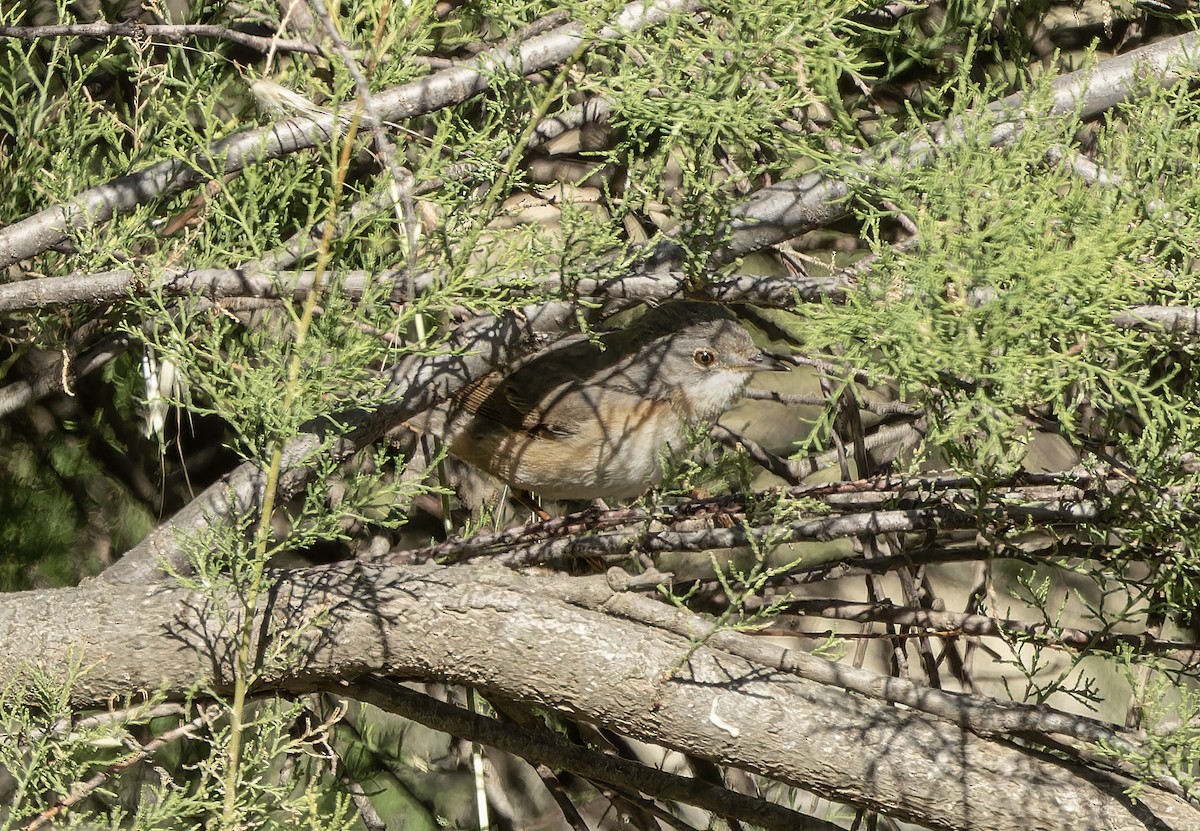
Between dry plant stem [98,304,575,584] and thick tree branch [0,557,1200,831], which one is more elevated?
dry plant stem [98,304,575,584]

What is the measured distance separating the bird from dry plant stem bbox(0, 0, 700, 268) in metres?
1.57

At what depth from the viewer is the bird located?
4.26 m

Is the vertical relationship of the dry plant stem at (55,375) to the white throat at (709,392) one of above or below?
above

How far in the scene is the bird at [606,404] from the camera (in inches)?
168

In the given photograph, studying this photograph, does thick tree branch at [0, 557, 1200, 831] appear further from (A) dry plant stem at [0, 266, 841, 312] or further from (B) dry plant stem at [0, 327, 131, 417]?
(B) dry plant stem at [0, 327, 131, 417]

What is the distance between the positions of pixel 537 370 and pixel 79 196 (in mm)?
2061

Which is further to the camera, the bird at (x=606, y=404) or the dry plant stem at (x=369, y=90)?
the bird at (x=606, y=404)

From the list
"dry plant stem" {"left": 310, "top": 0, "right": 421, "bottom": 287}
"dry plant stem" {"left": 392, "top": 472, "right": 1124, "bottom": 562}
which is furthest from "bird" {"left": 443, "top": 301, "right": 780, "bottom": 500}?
"dry plant stem" {"left": 310, "top": 0, "right": 421, "bottom": 287}

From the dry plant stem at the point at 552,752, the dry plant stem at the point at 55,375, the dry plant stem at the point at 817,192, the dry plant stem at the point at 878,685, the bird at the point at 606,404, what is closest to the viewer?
the dry plant stem at the point at 878,685

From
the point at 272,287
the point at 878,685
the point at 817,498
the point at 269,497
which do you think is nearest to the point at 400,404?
Answer: the point at 272,287

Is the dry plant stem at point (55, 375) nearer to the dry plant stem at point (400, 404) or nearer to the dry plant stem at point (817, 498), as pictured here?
the dry plant stem at point (400, 404)

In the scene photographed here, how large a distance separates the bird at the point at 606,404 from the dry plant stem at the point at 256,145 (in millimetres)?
1573

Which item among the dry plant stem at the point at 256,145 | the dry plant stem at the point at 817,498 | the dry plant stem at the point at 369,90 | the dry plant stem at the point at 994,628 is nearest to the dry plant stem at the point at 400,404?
the dry plant stem at the point at 817,498

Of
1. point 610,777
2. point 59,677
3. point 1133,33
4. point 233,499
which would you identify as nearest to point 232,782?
point 233,499
